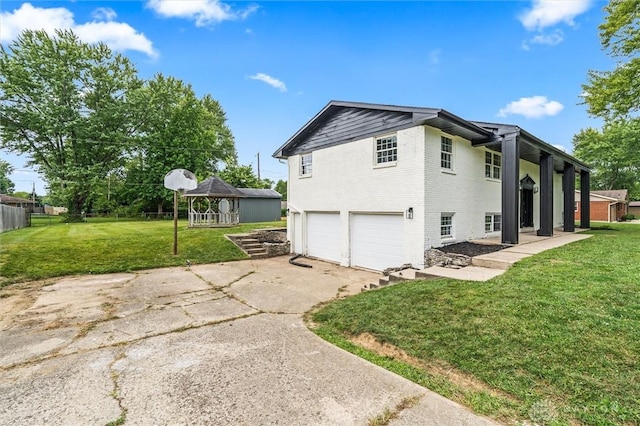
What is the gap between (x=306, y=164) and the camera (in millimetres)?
13438

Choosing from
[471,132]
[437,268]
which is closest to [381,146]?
[471,132]

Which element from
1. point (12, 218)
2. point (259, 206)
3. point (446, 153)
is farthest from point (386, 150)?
point (12, 218)

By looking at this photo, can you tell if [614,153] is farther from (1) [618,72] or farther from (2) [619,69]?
(1) [618,72]

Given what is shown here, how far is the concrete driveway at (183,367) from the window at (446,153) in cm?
607

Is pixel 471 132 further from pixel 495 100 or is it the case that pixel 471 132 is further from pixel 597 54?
pixel 495 100

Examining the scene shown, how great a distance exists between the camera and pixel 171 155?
103 ft

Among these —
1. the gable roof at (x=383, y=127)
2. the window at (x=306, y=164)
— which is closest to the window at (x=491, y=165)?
the gable roof at (x=383, y=127)

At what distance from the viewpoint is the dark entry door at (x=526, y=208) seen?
14633 millimetres

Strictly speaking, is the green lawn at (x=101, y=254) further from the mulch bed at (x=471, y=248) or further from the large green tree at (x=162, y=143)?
the large green tree at (x=162, y=143)

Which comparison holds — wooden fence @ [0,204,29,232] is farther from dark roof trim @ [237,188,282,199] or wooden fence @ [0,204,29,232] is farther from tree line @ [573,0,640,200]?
tree line @ [573,0,640,200]

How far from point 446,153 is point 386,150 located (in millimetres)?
1901

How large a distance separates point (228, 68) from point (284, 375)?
55.4ft

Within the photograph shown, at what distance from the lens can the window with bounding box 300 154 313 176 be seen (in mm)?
13211

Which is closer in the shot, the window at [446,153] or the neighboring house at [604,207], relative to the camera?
the window at [446,153]
